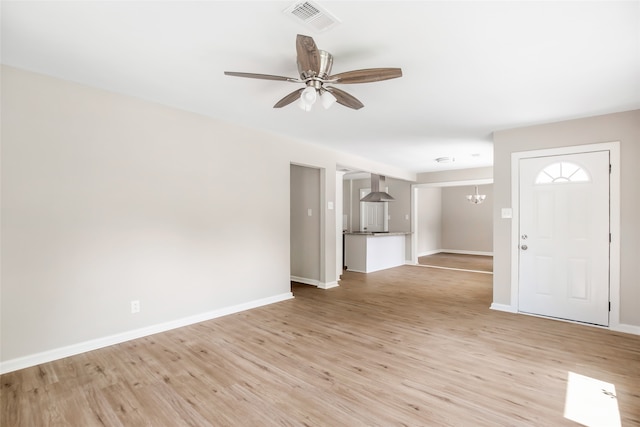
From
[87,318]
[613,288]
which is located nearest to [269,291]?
[87,318]

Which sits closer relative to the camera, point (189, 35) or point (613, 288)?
point (189, 35)

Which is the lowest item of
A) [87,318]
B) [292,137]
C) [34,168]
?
[87,318]

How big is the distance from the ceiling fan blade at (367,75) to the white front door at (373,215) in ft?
22.3

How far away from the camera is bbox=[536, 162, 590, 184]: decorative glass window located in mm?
3695

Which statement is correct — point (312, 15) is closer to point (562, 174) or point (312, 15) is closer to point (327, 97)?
point (327, 97)

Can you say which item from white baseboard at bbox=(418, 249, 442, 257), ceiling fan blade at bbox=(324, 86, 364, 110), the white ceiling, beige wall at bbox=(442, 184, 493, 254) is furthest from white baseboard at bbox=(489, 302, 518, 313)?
beige wall at bbox=(442, 184, 493, 254)

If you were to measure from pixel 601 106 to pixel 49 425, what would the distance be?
5.39 m

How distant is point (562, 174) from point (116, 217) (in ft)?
16.5

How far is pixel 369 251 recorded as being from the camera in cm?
706

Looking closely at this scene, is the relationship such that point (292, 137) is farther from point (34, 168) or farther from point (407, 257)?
point (407, 257)

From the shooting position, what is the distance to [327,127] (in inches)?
160

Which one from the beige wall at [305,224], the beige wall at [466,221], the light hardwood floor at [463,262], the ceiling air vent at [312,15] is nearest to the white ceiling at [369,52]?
the ceiling air vent at [312,15]

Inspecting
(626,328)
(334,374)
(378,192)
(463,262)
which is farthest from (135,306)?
(463,262)

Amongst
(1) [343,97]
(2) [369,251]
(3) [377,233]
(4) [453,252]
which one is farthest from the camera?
(4) [453,252]
